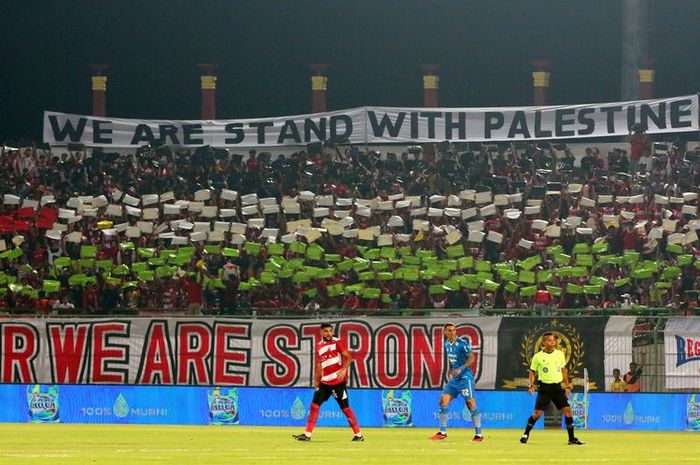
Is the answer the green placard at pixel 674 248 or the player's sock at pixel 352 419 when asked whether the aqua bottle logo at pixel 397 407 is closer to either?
the player's sock at pixel 352 419

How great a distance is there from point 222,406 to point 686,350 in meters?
9.43

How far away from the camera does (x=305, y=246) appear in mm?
37344

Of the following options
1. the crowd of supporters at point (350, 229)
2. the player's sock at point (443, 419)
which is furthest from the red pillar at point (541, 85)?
the player's sock at point (443, 419)

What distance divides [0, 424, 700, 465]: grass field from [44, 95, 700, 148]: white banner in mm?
14558

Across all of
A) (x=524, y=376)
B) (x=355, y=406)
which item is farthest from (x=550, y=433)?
(x=355, y=406)

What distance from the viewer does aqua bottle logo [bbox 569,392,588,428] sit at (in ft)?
97.5

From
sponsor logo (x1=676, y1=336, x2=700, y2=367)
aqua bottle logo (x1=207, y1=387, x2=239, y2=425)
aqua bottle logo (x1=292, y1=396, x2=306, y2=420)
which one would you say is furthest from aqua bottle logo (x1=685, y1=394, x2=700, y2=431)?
aqua bottle logo (x1=207, y1=387, x2=239, y2=425)

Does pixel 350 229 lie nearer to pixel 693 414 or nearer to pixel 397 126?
pixel 397 126

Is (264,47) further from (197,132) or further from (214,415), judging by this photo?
(214,415)

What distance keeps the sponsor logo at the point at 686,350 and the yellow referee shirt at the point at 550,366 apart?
6870 millimetres

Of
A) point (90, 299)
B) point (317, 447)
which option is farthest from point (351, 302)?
point (317, 447)

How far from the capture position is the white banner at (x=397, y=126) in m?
41.0

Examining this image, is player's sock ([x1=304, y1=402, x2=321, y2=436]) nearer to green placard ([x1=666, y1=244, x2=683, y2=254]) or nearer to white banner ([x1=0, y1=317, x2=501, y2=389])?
white banner ([x1=0, y1=317, x2=501, y2=389])

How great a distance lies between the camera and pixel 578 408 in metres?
29.9
